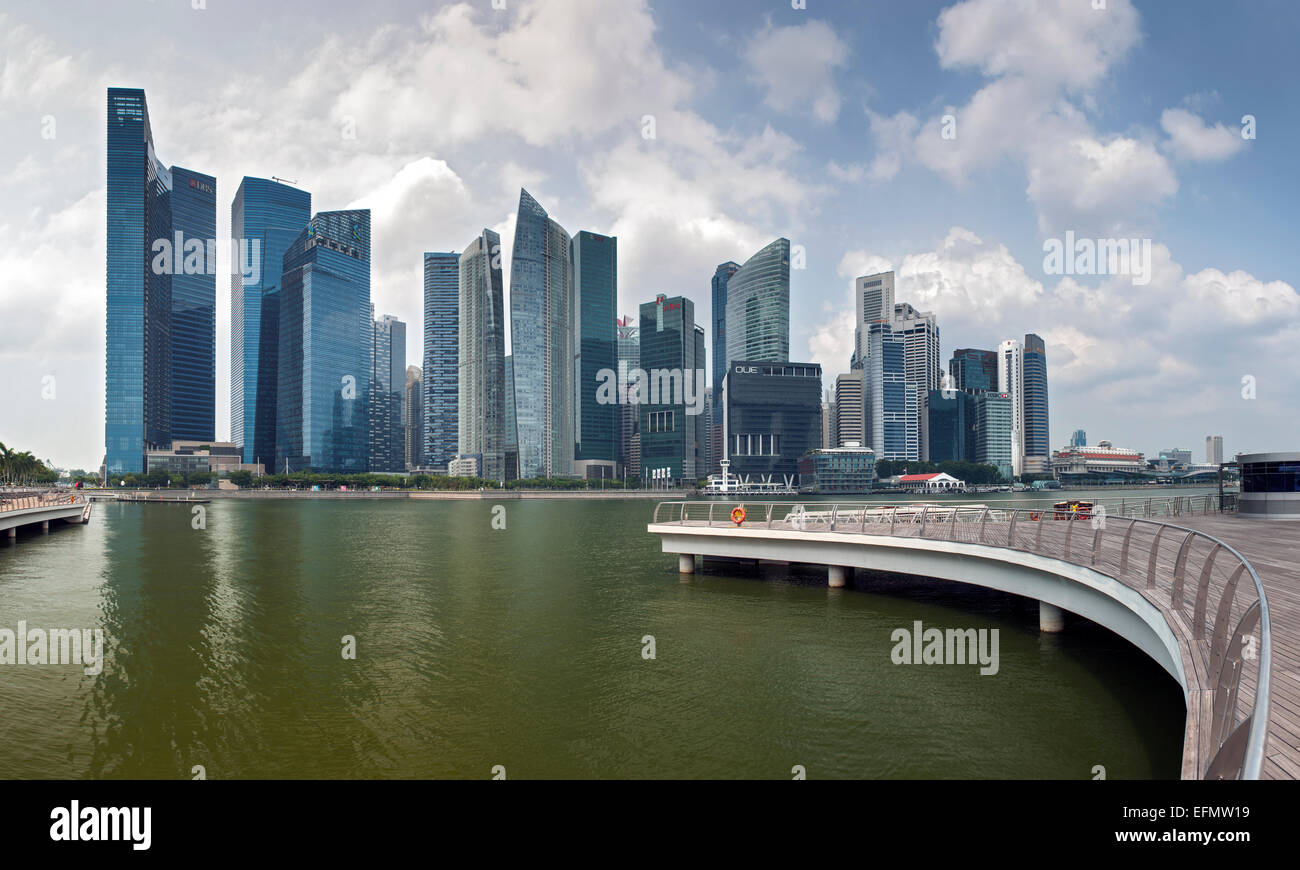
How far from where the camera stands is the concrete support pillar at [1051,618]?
65.6 ft

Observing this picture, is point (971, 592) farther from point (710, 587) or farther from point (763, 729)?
point (763, 729)

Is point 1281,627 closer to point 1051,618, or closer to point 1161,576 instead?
point 1161,576

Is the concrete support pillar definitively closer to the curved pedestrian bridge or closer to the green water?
the curved pedestrian bridge

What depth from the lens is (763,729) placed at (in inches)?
529

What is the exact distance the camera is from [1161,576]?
570 inches

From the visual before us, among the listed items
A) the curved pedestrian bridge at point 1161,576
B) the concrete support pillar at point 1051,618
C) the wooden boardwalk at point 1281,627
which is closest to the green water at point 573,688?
the concrete support pillar at point 1051,618

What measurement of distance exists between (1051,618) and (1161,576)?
6194 mm

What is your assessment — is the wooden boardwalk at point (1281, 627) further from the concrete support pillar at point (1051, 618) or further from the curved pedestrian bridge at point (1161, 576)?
the concrete support pillar at point (1051, 618)

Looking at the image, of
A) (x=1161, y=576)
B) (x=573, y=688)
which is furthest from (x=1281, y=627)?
(x=573, y=688)

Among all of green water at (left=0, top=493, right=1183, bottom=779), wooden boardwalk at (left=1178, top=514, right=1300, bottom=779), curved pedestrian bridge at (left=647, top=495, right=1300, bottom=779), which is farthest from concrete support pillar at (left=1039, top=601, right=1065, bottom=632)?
wooden boardwalk at (left=1178, top=514, right=1300, bottom=779)

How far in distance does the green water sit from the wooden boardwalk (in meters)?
3.19
